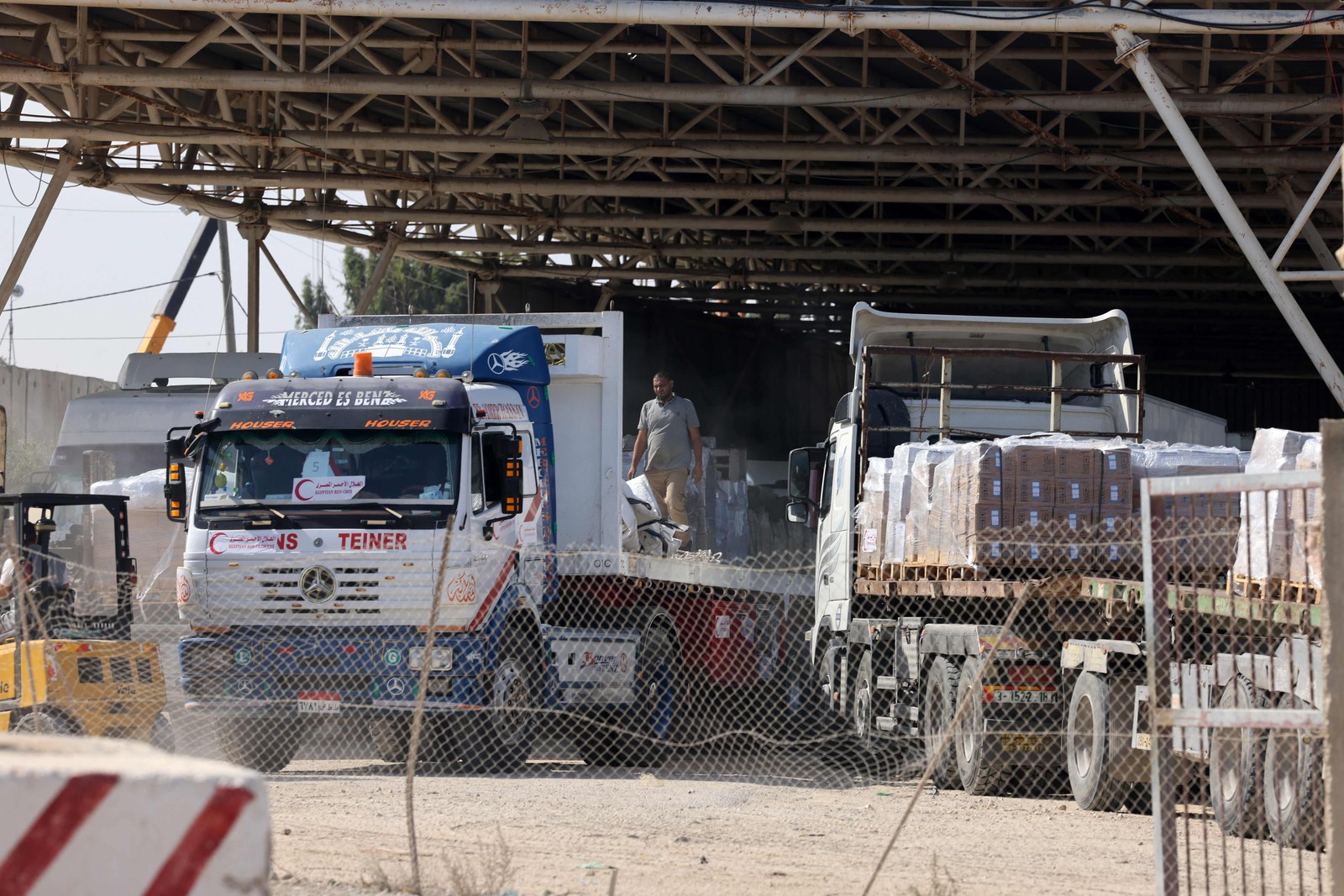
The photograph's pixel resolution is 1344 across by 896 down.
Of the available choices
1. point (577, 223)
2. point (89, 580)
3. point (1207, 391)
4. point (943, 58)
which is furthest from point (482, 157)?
point (1207, 391)

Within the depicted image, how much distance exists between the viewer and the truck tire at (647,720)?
492 inches

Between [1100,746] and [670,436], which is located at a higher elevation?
[670,436]

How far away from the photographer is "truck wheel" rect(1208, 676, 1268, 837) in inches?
319

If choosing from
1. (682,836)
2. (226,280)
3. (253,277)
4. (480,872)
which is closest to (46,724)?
(480,872)

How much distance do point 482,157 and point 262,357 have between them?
4382 millimetres

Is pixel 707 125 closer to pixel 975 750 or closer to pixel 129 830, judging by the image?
pixel 975 750

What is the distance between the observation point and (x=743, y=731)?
11.4 m

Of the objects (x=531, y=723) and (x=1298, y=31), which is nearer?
(x=531, y=723)

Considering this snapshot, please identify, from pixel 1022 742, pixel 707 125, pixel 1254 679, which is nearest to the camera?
pixel 1254 679

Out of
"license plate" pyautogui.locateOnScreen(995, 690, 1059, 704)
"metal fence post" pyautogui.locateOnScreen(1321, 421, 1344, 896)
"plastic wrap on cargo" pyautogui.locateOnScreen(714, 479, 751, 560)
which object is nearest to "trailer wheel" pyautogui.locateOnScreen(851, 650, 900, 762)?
"license plate" pyautogui.locateOnScreen(995, 690, 1059, 704)

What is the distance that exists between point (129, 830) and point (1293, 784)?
20.5ft

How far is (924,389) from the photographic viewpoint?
13.1 m

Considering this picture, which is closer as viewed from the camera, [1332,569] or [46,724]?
[1332,569]

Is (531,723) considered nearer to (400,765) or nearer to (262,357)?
(400,765)
